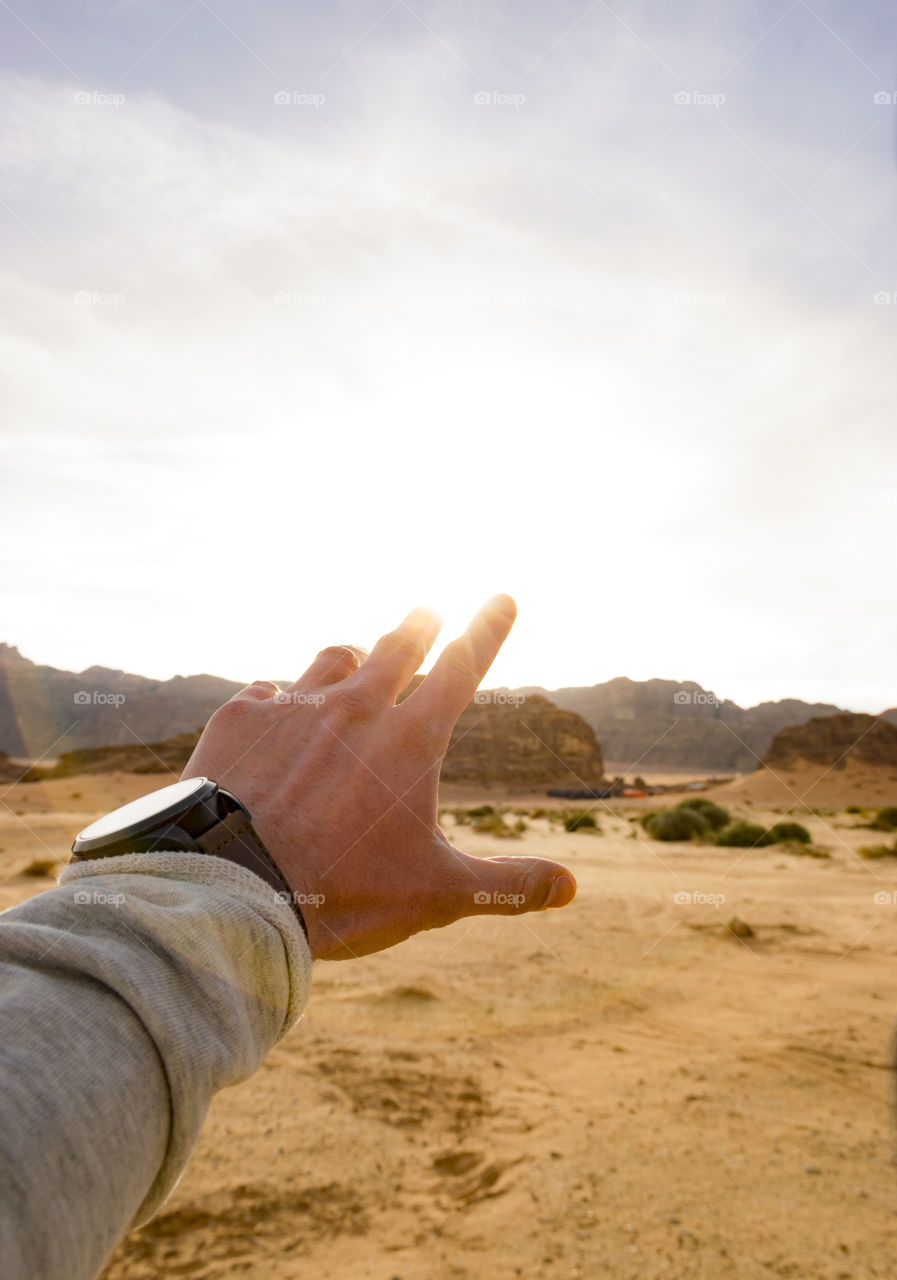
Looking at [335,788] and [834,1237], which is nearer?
[335,788]

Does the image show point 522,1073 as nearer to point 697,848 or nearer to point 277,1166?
point 277,1166

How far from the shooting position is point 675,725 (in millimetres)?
99938

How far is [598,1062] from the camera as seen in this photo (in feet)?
19.7

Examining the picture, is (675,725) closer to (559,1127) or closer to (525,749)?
(525,749)

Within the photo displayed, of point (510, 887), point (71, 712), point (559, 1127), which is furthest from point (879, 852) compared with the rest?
point (71, 712)

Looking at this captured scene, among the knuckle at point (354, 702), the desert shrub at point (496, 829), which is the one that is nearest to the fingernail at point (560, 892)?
the knuckle at point (354, 702)

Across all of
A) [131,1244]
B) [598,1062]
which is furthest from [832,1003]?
[131,1244]

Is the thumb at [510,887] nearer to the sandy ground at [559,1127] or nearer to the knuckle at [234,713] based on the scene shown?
the knuckle at [234,713]

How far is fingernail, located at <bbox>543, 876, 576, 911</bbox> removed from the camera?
1786 mm

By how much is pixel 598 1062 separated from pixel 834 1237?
2.33 m

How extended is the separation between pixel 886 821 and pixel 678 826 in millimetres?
7721

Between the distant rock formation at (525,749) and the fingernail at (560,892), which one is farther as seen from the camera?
the distant rock formation at (525,749)

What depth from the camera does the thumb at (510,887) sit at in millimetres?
1725

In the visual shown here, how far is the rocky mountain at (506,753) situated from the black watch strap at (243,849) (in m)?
50.9
